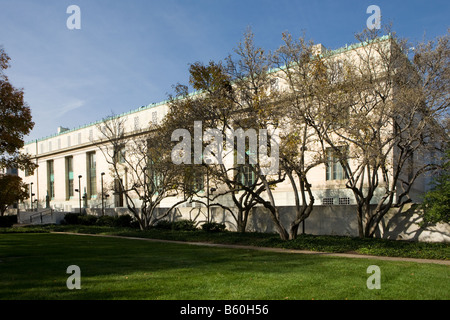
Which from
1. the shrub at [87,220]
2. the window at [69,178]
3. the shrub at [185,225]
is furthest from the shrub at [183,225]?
the window at [69,178]

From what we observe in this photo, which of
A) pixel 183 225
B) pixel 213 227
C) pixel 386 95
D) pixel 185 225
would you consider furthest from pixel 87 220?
pixel 386 95

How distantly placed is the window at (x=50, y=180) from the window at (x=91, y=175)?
12.9m

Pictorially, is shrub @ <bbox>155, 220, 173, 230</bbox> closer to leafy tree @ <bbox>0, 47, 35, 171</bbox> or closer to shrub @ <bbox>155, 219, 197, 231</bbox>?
shrub @ <bbox>155, 219, 197, 231</bbox>

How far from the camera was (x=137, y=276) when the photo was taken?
405 inches

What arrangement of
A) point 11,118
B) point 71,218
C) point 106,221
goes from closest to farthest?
point 11,118
point 106,221
point 71,218

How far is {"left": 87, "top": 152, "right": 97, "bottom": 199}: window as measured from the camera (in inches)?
2317

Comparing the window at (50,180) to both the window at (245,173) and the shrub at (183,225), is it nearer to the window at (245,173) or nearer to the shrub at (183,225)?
the shrub at (183,225)

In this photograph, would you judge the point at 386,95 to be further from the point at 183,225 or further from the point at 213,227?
the point at 183,225

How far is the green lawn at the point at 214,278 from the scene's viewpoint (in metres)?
8.19

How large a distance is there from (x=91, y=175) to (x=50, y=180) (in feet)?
48.3

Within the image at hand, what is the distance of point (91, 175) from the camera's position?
59594mm

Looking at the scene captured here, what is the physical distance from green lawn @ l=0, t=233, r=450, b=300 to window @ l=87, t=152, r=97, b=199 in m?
45.7

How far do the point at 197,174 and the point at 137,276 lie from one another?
1355 cm
